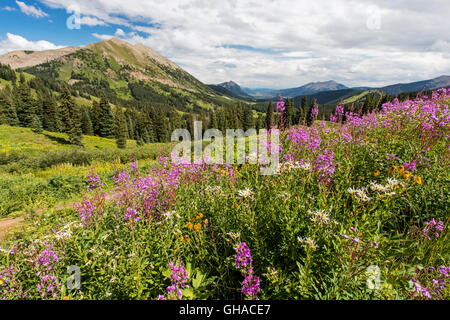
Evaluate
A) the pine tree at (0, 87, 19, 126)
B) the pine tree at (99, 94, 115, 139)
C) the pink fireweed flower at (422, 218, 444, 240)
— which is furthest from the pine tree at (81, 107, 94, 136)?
the pink fireweed flower at (422, 218, 444, 240)

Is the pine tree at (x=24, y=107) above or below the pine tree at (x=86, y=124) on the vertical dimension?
above

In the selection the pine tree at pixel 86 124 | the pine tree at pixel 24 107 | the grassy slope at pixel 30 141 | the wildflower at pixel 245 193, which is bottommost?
the grassy slope at pixel 30 141

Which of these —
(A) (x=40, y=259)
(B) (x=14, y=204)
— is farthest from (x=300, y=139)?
(B) (x=14, y=204)

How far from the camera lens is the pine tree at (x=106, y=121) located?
203 feet

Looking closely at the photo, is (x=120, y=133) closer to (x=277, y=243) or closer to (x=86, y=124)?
(x=86, y=124)

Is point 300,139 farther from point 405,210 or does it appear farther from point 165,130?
point 165,130

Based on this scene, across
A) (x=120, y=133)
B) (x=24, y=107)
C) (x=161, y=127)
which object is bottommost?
(x=120, y=133)

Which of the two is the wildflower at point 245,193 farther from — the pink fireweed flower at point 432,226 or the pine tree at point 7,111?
the pine tree at point 7,111

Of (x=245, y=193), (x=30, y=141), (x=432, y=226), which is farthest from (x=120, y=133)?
(x=432, y=226)

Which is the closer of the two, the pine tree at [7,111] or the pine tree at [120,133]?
the pine tree at [7,111]

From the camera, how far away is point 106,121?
63.5 metres

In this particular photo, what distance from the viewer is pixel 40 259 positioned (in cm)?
322

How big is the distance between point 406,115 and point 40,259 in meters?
9.87

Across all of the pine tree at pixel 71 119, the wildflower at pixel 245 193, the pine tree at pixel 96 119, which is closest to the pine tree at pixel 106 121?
the pine tree at pixel 96 119
